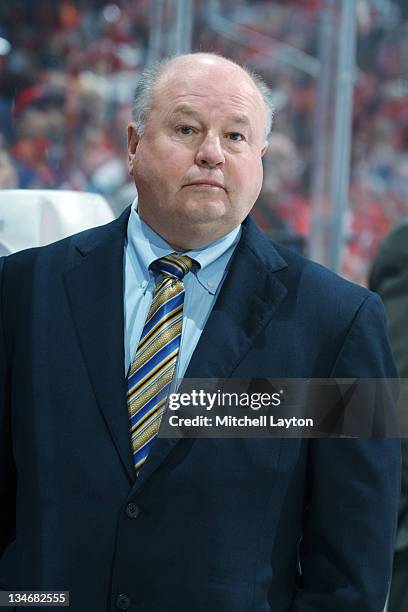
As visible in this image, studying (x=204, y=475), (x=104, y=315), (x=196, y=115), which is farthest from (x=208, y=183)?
(x=204, y=475)

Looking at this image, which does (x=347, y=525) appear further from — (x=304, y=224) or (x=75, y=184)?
(x=304, y=224)

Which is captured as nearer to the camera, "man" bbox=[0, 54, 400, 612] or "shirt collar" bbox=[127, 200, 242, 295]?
"man" bbox=[0, 54, 400, 612]

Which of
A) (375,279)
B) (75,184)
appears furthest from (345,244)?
(375,279)

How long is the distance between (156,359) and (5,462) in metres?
0.29

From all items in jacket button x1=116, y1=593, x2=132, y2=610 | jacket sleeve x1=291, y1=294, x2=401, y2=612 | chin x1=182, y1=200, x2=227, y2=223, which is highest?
chin x1=182, y1=200, x2=227, y2=223

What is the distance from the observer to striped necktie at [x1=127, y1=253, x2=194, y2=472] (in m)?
1.39

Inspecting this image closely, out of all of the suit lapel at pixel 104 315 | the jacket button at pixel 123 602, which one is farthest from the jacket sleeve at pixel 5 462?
the jacket button at pixel 123 602

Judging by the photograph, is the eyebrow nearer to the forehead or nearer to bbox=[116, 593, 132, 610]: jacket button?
the forehead

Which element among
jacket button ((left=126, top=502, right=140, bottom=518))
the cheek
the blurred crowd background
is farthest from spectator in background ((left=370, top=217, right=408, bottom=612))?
jacket button ((left=126, top=502, right=140, bottom=518))

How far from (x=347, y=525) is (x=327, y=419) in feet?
0.51

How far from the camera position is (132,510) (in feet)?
4.42

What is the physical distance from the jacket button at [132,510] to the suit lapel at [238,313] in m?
0.03

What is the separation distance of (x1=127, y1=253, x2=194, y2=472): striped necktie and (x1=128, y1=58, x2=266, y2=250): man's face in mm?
64

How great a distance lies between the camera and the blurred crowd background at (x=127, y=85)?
2926 millimetres
